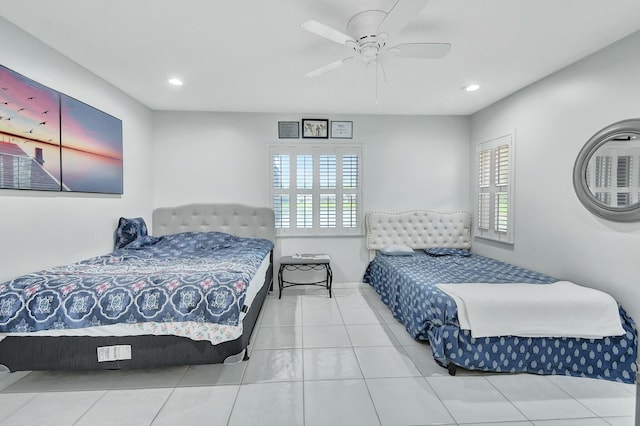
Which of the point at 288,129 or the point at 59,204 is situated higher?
the point at 288,129

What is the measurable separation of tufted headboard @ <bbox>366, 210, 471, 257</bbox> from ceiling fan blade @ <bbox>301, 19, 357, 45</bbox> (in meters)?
2.75

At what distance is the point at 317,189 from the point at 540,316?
117 inches

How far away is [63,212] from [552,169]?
4.47 m

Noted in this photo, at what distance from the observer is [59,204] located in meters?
2.63

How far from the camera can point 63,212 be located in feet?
8.77

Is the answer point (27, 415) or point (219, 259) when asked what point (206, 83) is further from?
point (27, 415)

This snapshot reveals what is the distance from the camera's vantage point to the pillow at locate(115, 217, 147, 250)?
3.41m

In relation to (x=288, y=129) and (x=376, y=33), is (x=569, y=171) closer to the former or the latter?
(x=376, y=33)

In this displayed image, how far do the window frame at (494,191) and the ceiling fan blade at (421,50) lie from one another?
6.54ft

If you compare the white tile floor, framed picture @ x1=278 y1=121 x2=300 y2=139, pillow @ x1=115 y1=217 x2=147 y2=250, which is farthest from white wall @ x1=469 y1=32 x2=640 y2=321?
pillow @ x1=115 y1=217 x2=147 y2=250

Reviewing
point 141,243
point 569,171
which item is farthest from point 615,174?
point 141,243

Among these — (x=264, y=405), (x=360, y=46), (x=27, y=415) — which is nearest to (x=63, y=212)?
(x=27, y=415)

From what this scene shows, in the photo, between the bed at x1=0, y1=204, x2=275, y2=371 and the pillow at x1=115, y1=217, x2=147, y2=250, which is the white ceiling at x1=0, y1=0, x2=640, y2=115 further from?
the bed at x1=0, y1=204, x2=275, y2=371

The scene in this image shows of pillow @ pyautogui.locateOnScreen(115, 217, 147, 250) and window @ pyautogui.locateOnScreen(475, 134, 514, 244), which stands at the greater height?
window @ pyautogui.locateOnScreen(475, 134, 514, 244)
